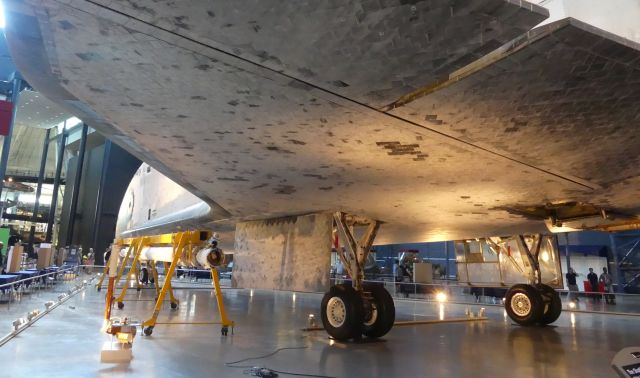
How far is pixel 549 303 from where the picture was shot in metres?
8.27

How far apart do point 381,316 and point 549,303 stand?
4.41m

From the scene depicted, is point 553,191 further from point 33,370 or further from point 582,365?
point 33,370

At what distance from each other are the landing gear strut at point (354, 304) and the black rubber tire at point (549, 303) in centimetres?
399

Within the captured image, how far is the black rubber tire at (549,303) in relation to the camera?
8172 millimetres

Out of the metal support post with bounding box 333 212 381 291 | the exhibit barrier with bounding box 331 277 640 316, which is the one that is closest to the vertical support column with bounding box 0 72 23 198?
the exhibit barrier with bounding box 331 277 640 316

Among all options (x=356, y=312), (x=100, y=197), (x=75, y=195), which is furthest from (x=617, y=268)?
(x=75, y=195)

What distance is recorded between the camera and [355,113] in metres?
2.65

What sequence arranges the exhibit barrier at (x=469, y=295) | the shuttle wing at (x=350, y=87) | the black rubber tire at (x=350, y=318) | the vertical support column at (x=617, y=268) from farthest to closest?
the vertical support column at (x=617, y=268) → the exhibit barrier at (x=469, y=295) → the black rubber tire at (x=350, y=318) → the shuttle wing at (x=350, y=87)

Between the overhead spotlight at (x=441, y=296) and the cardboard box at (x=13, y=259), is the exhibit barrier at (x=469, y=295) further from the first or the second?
the cardboard box at (x=13, y=259)

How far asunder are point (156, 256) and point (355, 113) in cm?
719

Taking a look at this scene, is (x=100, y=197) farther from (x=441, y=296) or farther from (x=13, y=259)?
(x=441, y=296)

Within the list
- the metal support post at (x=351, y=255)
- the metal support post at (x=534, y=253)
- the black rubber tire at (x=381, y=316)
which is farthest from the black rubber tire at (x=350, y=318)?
the metal support post at (x=534, y=253)

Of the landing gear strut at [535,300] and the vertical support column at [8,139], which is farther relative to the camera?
the vertical support column at [8,139]

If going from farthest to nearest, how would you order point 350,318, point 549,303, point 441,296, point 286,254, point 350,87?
point 441,296 < point 549,303 < point 286,254 < point 350,318 < point 350,87
